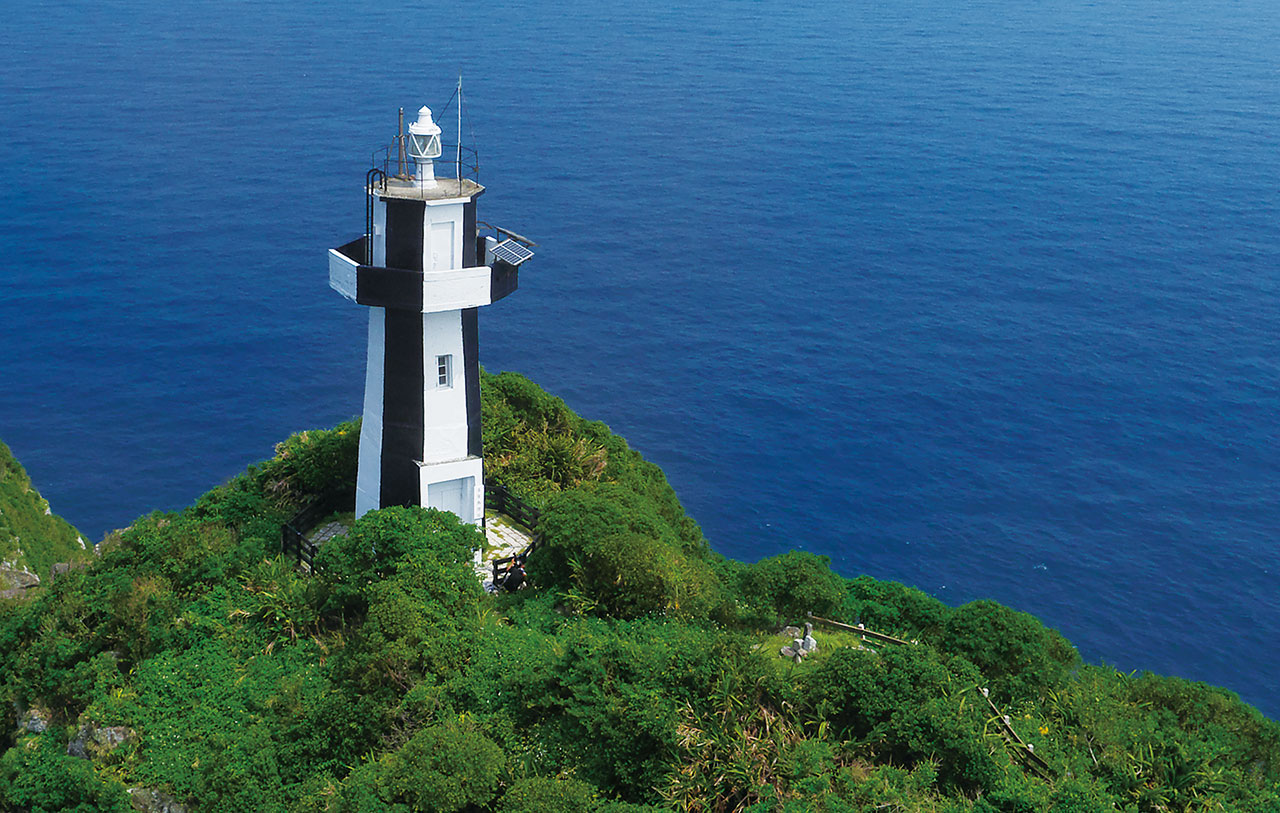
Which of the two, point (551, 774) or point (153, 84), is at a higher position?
point (153, 84)

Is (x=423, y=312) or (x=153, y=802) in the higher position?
(x=423, y=312)

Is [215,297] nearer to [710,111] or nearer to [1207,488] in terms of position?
[710,111]

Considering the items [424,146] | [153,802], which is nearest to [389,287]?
[424,146]

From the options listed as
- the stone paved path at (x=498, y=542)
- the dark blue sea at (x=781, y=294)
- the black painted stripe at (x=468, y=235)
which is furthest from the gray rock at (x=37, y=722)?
the dark blue sea at (x=781, y=294)

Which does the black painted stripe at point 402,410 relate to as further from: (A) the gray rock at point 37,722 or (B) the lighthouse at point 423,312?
(A) the gray rock at point 37,722

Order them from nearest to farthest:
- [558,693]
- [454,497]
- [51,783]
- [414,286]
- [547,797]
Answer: [547,797] → [558,693] → [51,783] → [414,286] → [454,497]

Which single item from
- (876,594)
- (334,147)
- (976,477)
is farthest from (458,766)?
(334,147)

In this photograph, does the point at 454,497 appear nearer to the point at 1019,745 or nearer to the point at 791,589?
the point at 791,589
